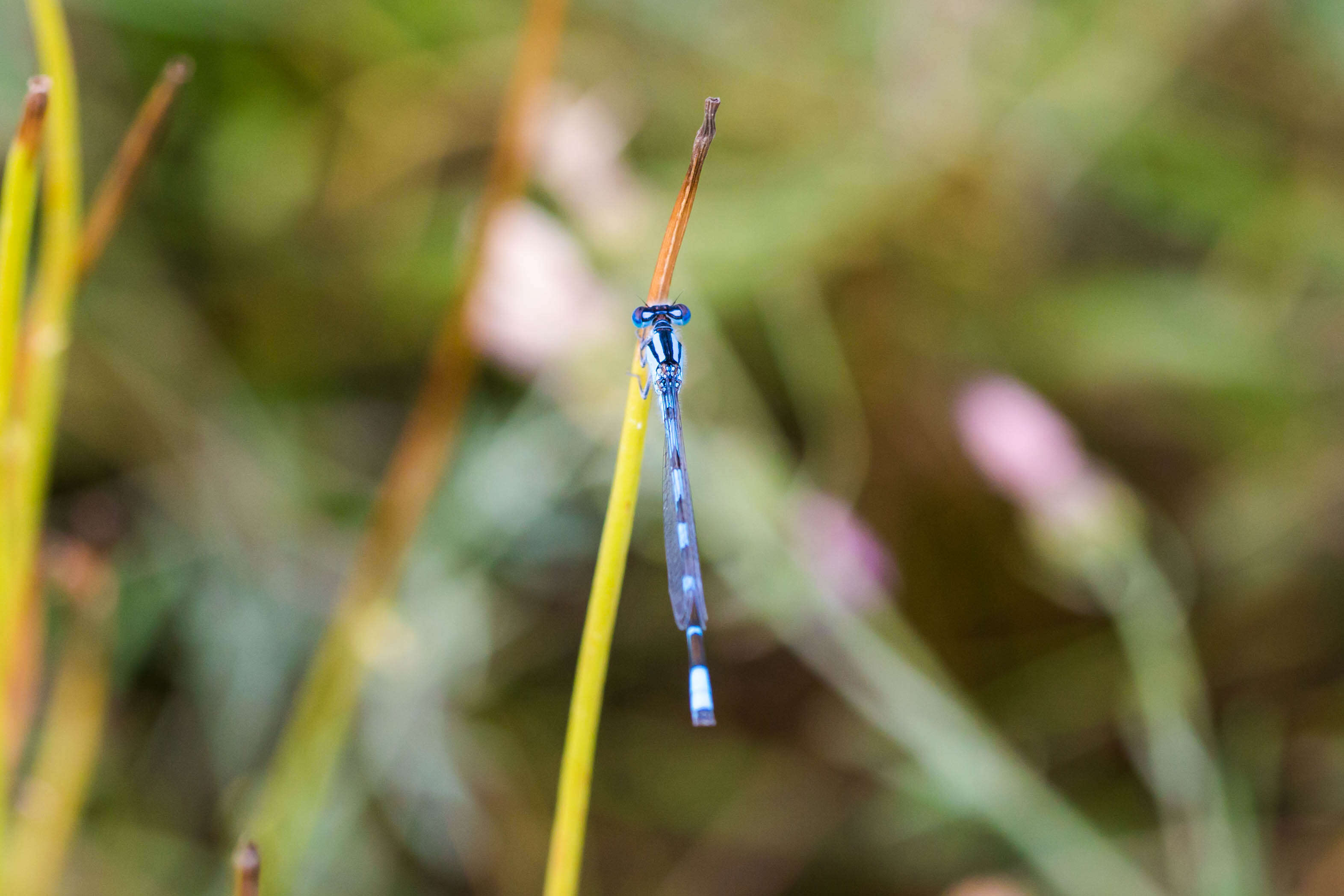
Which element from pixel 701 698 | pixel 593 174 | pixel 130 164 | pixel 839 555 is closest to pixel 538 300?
pixel 593 174

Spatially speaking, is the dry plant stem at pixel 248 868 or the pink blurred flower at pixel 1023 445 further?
the pink blurred flower at pixel 1023 445

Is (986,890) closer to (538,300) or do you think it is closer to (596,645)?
(596,645)

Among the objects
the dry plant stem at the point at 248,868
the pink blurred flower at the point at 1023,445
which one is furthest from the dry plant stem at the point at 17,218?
the pink blurred flower at the point at 1023,445

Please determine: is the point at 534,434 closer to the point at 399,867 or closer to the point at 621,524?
the point at 399,867

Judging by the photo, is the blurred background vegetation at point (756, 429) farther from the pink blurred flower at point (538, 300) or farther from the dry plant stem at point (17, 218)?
the dry plant stem at point (17, 218)

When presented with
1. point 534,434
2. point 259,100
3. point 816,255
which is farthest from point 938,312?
point 259,100

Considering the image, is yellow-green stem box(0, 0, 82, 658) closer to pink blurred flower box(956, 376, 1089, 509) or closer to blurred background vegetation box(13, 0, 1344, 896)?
blurred background vegetation box(13, 0, 1344, 896)

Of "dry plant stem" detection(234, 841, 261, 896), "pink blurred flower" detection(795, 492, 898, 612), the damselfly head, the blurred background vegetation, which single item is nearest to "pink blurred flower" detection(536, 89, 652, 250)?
the blurred background vegetation
